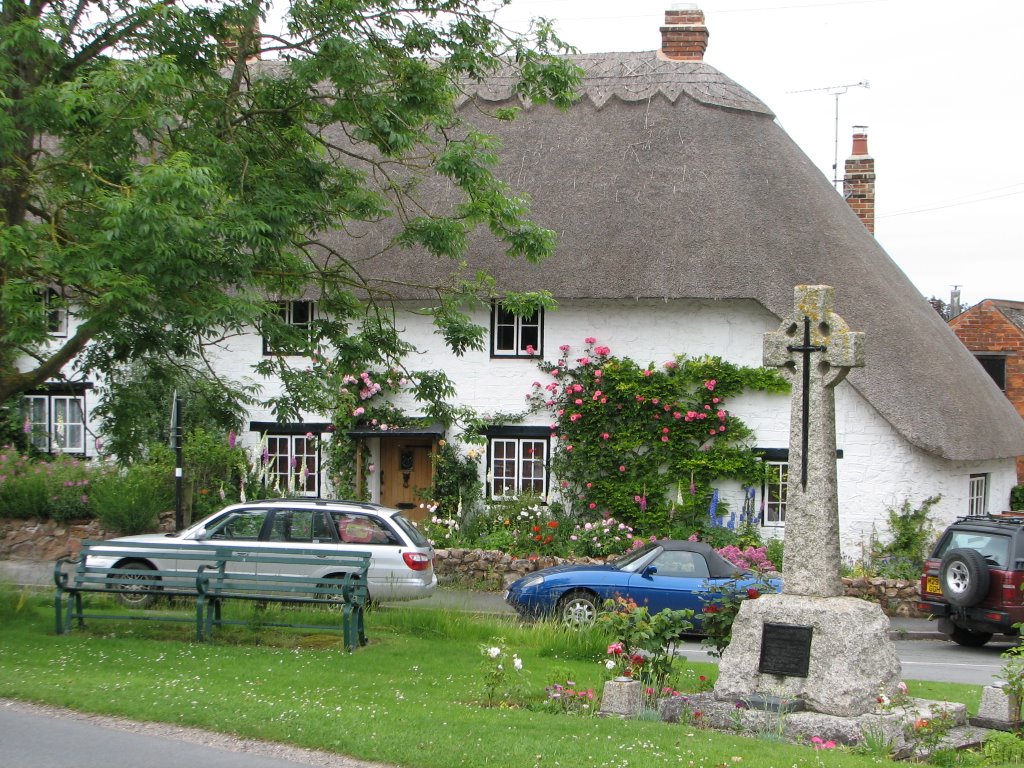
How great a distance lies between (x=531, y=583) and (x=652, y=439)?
5773mm

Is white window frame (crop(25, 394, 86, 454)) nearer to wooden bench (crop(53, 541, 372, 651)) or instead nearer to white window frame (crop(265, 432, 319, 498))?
white window frame (crop(265, 432, 319, 498))

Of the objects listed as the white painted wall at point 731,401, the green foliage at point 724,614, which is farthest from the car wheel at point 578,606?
the white painted wall at point 731,401

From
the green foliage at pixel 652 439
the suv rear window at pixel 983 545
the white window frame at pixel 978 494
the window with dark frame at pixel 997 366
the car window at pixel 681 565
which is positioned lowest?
the car window at pixel 681 565

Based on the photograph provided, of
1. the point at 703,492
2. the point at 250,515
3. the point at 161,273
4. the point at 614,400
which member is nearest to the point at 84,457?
the point at 250,515

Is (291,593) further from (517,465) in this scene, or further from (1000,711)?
(517,465)

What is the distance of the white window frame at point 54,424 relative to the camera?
24.3m

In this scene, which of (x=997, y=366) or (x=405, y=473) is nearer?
(x=405, y=473)

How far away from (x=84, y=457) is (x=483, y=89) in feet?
36.9

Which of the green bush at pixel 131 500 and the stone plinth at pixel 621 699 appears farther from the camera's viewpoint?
the green bush at pixel 131 500

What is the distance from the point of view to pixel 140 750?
818 centimetres

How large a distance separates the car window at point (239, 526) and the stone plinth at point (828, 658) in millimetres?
8411

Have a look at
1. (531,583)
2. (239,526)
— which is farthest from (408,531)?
(239,526)

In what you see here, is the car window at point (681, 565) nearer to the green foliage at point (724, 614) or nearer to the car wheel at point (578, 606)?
the car wheel at point (578, 606)

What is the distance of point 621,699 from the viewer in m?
9.33
